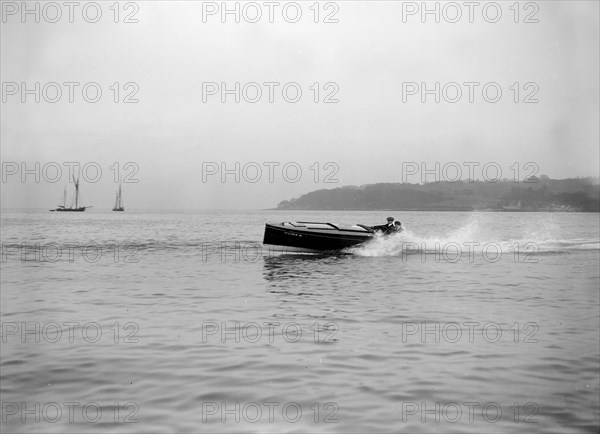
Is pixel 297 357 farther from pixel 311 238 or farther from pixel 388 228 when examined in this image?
pixel 388 228

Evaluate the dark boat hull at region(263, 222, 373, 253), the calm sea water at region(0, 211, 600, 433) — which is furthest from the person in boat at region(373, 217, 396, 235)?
the calm sea water at region(0, 211, 600, 433)

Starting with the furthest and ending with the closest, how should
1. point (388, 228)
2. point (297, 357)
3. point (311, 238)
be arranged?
1. point (388, 228)
2. point (311, 238)
3. point (297, 357)

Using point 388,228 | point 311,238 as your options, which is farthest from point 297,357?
point 388,228

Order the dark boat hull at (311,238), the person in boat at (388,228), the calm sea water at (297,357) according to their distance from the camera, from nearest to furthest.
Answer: the calm sea water at (297,357), the person in boat at (388,228), the dark boat hull at (311,238)

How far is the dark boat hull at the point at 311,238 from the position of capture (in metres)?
31.0

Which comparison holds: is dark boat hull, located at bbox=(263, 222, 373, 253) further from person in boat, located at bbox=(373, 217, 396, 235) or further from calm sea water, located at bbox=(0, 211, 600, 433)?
calm sea water, located at bbox=(0, 211, 600, 433)

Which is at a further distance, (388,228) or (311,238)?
(388,228)

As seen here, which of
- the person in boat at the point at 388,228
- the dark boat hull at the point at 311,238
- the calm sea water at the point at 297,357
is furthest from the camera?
the dark boat hull at the point at 311,238

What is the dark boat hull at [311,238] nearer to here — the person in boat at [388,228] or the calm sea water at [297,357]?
the person in boat at [388,228]

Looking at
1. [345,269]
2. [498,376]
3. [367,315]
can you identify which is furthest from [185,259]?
[498,376]

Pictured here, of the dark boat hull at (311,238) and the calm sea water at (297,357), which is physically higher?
the dark boat hull at (311,238)

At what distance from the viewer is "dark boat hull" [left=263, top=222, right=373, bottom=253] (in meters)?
31.0

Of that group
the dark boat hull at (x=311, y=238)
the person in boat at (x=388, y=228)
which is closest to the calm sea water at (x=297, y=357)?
the dark boat hull at (x=311, y=238)

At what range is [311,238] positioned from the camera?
30.9m
